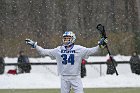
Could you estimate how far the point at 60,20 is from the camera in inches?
1622

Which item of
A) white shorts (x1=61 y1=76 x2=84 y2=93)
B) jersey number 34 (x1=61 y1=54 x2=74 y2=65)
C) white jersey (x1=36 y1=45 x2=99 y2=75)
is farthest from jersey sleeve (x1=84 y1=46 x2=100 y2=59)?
white shorts (x1=61 y1=76 x2=84 y2=93)

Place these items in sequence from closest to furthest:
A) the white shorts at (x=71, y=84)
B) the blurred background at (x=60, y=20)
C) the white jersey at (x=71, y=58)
→ the white shorts at (x=71, y=84)
the white jersey at (x=71, y=58)
the blurred background at (x=60, y=20)

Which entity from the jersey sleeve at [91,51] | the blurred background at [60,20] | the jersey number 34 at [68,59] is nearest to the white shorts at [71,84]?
A: the jersey number 34 at [68,59]

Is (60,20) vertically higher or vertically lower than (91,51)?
higher

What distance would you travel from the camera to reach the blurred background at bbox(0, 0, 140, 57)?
1543 inches

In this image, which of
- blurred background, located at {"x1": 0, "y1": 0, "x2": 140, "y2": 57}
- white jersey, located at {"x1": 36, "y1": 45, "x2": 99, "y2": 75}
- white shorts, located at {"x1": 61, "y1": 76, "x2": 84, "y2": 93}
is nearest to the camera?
white shorts, located at {"x1": 61, "y1": 76, "x2": 84, "y2": 93}

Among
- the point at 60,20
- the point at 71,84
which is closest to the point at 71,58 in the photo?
the point at 71,84

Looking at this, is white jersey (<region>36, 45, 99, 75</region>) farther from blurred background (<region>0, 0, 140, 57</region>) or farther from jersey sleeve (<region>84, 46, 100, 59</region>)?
blurred background (<region>0, 0, 140, 57</region>)

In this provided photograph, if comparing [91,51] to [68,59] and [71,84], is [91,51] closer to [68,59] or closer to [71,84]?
[68,59]

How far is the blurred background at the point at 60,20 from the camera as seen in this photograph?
129 feet

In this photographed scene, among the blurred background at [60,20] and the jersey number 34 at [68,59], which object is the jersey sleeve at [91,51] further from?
the blurred background at [60,20]

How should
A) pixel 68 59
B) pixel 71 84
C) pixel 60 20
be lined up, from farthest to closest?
pixel 60 20
pixel 68 59
pixel 71 84

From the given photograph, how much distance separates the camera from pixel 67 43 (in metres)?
12.6

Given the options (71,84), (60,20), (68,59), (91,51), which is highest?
(60,20)
